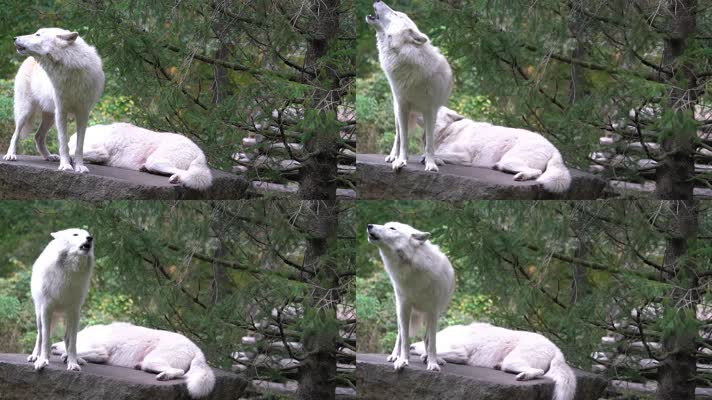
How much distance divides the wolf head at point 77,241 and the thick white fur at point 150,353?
1173 mm

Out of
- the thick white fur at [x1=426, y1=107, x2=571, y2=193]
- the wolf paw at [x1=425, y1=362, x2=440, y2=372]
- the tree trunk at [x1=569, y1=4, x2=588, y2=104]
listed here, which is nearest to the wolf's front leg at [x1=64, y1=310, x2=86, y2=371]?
the wolf paw at [x1=425, y1=362, x2=440, y2=372]

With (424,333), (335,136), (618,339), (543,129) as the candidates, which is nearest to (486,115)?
(543,129)

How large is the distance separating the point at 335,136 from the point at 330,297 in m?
1.32

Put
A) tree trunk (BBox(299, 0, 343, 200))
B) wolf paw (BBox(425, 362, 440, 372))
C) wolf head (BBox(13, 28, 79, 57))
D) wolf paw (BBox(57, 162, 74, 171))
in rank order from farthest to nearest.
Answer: tree trunk (BBox(299, 0, 343, 200)) → wolf paw (BBox(425, 362, 440, 372)) → wolf paw (BBox(57, 162, 74, 171)) → wolf head (BBox(13, 28, 79, 57))

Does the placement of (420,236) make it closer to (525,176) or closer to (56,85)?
(525,176)

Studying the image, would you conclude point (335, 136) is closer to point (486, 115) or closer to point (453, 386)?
point (486, 115)

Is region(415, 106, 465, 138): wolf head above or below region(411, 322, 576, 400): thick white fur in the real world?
above

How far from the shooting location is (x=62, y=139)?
6.38m

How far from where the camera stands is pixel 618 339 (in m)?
7.84

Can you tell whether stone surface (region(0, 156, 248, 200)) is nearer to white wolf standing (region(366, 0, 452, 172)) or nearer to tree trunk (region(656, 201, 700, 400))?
white wolf standing (region(366, 0, 452, 172))

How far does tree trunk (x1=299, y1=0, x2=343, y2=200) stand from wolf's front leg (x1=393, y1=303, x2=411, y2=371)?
4.57ft

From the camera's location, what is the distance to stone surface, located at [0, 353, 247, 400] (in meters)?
6.81

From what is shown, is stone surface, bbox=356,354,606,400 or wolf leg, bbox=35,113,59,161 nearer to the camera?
wolf leg, bbox=35,113,59,161

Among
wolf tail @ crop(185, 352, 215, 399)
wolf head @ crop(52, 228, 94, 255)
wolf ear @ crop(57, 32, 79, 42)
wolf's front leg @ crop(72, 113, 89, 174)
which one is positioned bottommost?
wolf tail @ crop(185, 352, 215, 399)
